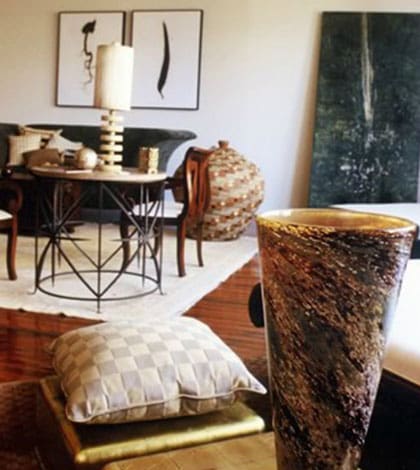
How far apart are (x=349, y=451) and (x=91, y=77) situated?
6053mm

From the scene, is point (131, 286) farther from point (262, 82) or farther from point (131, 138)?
point (262, 82)

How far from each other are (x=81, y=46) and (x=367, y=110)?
2916mm

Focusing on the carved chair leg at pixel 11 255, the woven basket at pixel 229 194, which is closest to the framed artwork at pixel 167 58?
the woven basket at pixel 229 194

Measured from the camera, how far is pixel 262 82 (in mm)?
6016

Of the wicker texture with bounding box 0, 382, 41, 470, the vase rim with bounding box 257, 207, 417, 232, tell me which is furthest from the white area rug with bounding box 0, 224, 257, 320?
the vase rim with bounding box 257, 207, 417, 232

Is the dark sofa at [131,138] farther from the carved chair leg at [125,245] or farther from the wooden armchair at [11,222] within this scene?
the wooden armchair at [11,222]

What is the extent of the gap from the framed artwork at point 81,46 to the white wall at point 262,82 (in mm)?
114

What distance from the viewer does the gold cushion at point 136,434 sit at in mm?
1400

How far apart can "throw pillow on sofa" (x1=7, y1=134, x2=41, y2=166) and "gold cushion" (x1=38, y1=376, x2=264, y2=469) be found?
449cm

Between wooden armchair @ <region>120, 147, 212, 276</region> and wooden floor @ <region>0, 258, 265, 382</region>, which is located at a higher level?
wooden armchair @ <region>120, 147, 212, 276</region>

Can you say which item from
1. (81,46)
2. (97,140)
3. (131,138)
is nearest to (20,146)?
(97,140)

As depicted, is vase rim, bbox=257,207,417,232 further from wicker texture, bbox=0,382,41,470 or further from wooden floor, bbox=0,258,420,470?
wicker texture, bbox=0,382,41,470

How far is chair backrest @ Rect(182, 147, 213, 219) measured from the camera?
409 cm

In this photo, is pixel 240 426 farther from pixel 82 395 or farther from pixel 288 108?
pixel 288 108
